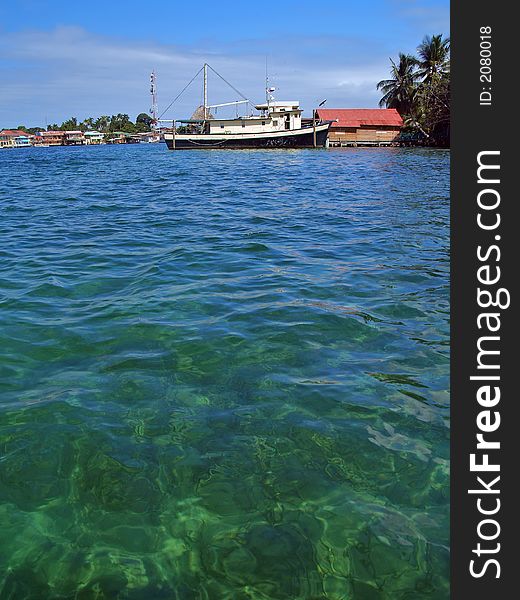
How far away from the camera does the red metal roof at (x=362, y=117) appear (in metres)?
64.9

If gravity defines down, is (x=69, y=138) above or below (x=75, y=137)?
below

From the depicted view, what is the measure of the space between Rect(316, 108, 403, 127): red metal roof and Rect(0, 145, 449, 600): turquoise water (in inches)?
2420

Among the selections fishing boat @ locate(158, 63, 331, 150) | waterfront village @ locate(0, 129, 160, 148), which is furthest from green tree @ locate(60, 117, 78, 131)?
fishing boat @ locate(158, 63, 331, 150)

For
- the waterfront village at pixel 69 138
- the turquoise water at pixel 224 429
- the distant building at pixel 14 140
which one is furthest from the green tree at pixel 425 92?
the distant building at pixel 14 140

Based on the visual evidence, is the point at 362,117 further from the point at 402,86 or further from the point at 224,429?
the point at 224,429

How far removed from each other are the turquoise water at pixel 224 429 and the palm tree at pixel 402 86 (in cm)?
6755

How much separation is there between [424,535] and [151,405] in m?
2.17

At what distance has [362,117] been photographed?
6600cm

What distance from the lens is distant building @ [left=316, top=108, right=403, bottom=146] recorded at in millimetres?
63969

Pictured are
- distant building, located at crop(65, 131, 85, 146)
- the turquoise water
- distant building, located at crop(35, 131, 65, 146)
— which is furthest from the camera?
distant building, located at crop(35, 131, 65, 146)

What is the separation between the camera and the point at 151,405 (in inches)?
157

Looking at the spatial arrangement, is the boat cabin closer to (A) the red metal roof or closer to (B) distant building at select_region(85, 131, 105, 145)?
(A) the red metal roof

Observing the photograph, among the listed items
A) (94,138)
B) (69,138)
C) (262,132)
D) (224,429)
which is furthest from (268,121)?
(94,138)

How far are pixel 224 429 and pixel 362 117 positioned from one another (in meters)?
68.2
